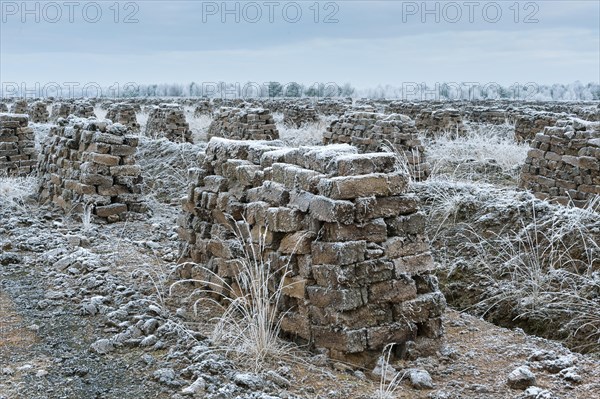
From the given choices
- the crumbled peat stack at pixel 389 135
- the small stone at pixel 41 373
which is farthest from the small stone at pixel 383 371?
the crumbled peat stack at pixel 389 135

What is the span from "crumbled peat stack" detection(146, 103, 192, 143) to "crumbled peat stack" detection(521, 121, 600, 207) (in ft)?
37.5

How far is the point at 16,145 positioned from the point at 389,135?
7.86m

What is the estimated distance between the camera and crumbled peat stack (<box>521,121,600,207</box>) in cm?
1180

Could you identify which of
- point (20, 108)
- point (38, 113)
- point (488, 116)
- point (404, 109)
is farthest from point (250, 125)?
point (20, 108)

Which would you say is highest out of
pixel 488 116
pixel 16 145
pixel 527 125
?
pixel 488 116

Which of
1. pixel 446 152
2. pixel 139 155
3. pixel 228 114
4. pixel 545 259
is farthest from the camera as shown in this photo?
pixel 228 114

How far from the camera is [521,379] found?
4707mm

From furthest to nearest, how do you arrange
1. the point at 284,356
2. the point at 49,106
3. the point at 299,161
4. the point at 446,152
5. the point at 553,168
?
the point at 49,106, the point at 446,152, the point at 553,168, the point at 299,161, the point at 284,356

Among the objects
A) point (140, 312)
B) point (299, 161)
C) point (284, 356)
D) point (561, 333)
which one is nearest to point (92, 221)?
point (140, 312)

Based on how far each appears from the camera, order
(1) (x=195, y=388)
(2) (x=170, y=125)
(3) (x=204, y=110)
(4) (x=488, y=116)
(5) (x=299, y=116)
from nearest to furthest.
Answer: (1) (x=195, y=388)
(2) (x=170, y=125)
(5) (x=299, y=116)
(4) (x=488, y=116)
(3) (x=204, y=110)

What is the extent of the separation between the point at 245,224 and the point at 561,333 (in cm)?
300

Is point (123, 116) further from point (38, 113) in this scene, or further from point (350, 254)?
point (350, 254)

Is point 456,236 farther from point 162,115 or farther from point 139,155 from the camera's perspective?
Answer: point 162,115

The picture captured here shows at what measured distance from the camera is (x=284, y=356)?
490 cm
